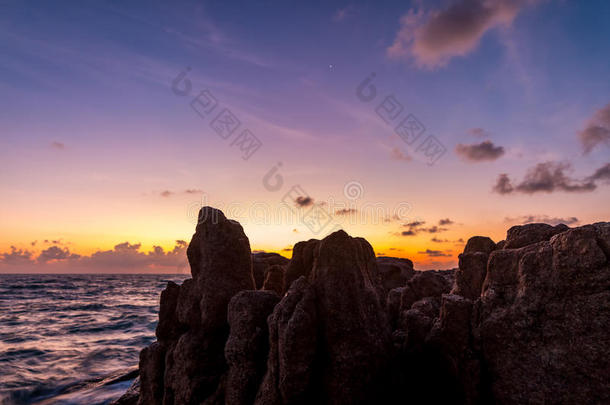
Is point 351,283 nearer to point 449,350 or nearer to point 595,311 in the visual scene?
point 449,350

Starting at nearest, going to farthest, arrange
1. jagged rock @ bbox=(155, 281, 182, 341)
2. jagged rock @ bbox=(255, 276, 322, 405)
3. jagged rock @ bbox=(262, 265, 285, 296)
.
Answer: jagged rock @ bbox=(255, 276, 322, 405), jagged rock @ bbox=(155, 281, 182, 341), jagged rock @ bbox=(262, 265, 285, 296)

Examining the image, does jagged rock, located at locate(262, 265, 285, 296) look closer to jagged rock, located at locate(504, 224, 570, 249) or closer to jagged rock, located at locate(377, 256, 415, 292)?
jagged rock, located at locate(504, 224, 570, 249)

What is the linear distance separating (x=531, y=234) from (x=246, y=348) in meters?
9.82

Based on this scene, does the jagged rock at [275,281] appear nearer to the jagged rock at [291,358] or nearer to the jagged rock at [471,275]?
the jagged rock at [291,358]

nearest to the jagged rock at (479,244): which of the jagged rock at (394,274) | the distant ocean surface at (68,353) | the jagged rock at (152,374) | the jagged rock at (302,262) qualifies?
the jagged rock at (302,262)

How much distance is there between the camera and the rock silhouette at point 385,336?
8.61m

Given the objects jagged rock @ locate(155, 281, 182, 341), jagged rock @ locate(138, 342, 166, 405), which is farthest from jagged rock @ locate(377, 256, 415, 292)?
jagged rock @ locate(138, 342, 166, 405)

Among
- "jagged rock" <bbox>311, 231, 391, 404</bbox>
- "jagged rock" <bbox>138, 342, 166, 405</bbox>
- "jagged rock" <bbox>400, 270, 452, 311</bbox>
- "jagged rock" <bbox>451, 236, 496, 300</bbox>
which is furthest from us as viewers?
"jagged rock" <bbox>400, 270, 452, 311</bbox>

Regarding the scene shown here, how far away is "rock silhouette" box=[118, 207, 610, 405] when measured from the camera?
8609 mm

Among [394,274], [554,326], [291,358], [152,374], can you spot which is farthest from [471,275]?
[394,274]

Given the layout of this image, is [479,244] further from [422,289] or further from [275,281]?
[275,281]

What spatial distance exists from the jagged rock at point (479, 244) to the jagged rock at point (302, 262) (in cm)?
1051

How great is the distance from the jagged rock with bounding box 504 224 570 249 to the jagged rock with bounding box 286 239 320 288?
21.9ft

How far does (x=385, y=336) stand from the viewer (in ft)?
35.8
